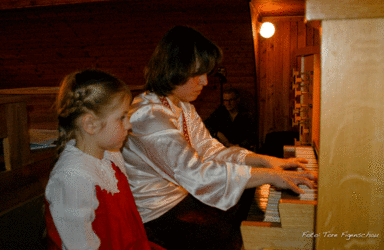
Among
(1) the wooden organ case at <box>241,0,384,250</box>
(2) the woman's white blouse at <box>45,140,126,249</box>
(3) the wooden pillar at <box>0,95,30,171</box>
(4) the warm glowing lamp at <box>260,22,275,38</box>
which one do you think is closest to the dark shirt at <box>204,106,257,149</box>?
(4) the warm glowing lamp at <box>260,22,275,38</box>

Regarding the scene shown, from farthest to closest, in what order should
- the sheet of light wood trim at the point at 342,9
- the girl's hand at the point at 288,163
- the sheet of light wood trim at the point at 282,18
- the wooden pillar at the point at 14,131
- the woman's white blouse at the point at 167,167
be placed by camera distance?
the sheet of light wood trim at the point at 282,18, the wooden pillar at the point at 14,131, the girl's hand at the point at 288,163, the woman's white blouse at the point at 167,167, the sheet of light wood trim at the point at 342,9

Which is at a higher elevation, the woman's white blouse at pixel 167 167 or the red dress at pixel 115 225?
the woman's white blouse at pixel 167 167

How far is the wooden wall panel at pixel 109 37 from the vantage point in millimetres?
4789

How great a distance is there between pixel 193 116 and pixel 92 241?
1.03 metres

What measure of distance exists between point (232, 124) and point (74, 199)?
4.18 m

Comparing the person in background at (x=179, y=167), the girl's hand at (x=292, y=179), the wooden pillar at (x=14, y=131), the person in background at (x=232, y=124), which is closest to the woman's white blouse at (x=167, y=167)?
the person in background at (x=179, y=167)

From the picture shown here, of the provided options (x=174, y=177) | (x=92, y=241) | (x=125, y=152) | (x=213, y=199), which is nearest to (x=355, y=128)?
(x=213, y=199)

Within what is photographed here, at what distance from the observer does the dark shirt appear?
516 cm

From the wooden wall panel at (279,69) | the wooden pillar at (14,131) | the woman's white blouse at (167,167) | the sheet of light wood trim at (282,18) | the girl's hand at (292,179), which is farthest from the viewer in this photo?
the wooden wall panel at (279,69)

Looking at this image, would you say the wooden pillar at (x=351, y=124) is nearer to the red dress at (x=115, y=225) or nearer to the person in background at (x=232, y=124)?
the red dress at (x=115, y=225)

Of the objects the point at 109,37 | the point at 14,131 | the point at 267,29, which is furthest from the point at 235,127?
the point at 14,131

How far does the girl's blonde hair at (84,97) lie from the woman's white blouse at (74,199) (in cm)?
14

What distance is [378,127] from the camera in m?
0.90

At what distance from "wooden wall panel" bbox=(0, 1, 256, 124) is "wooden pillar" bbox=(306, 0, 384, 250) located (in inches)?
148
